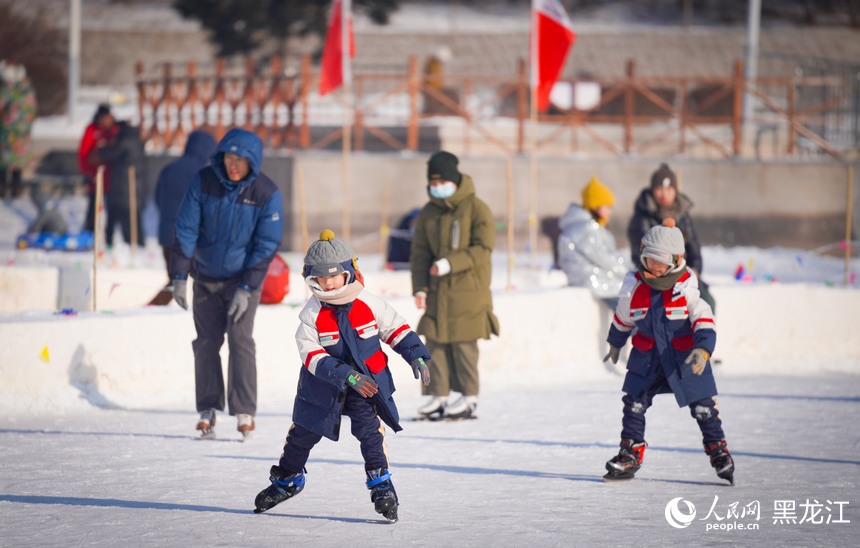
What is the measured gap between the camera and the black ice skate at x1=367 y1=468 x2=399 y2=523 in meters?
5.46

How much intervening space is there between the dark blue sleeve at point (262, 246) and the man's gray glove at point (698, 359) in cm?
217

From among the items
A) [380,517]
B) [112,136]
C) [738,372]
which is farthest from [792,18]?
[380,517]

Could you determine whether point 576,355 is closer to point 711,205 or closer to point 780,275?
point 780,275

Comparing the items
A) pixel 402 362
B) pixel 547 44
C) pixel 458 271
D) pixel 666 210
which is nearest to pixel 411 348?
pixel 458 271

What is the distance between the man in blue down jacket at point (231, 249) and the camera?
277 inches

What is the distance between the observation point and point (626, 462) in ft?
20.7

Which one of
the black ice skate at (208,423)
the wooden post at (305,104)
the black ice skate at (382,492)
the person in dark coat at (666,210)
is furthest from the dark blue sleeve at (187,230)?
the wooden post at (305,104)

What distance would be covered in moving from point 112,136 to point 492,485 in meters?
9.17

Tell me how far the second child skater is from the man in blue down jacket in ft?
5.34

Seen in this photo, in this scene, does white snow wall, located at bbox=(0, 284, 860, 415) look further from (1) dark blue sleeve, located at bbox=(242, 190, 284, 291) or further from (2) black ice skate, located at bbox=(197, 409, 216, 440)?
(1) dark blue sleeve, located at bbox=(242, 190, 284, 291)

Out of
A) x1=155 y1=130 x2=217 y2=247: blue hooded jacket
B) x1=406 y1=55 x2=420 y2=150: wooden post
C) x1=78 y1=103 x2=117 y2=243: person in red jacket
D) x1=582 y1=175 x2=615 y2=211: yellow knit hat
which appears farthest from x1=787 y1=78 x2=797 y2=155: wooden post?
x1=155 y1=130 x2=217 y2=247: blue hooded jacket

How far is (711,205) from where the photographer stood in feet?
56.1

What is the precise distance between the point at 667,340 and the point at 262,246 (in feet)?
6.79

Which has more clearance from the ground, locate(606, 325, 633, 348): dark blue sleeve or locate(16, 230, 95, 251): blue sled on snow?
locate(606, 325, 633, 348): dark blue sleeve
